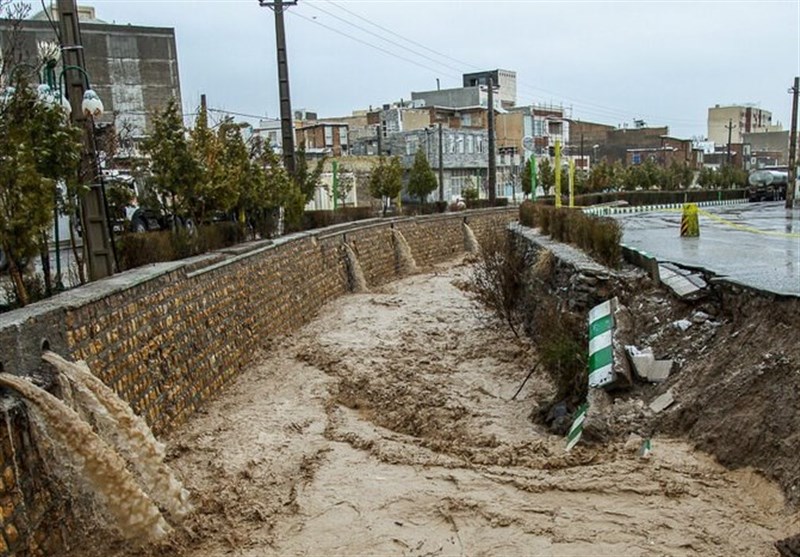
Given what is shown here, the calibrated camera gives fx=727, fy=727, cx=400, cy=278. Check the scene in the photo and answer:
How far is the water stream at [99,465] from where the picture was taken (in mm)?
5441

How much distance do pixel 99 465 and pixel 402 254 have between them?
19.6 metres

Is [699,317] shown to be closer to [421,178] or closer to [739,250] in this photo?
[739,250]

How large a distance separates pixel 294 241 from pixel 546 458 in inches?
409

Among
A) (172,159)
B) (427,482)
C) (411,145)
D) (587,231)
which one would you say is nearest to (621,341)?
(427,482)

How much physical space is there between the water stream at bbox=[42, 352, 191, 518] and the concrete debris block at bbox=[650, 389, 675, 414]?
4657 millimetres

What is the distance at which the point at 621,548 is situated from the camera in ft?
17.2

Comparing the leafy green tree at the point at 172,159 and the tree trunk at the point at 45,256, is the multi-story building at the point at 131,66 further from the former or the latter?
the tree trunk at the point at 45,256

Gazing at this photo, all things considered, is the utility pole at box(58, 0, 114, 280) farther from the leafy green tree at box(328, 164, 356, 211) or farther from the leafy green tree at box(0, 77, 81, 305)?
the leafy green tree at box(328, 164, 356, 211)

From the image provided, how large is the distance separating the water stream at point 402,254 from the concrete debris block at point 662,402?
684 inches

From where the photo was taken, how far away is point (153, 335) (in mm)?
8492

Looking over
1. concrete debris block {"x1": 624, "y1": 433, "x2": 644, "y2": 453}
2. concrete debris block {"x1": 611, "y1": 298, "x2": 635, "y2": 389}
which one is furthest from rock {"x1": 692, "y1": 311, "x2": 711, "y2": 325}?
concrete debris block {"x1": 624, "y1": 433, "x2": 644, "y2": 453}

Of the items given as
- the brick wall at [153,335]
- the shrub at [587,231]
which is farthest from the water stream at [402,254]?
the brick wall at [153,335]

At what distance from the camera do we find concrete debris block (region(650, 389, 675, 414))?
731 centimetres

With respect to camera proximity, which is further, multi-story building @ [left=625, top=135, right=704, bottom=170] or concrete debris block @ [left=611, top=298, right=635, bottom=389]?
multi-story building @ [left=625, top=135, right=704, bottom=170]
